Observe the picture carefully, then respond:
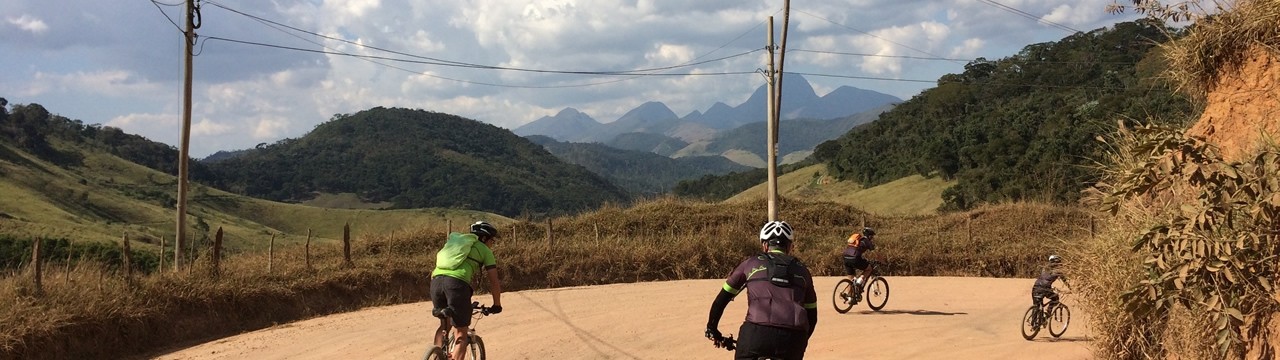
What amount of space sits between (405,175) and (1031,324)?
16003cm

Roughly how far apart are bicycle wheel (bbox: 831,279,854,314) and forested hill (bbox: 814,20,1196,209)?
123ft

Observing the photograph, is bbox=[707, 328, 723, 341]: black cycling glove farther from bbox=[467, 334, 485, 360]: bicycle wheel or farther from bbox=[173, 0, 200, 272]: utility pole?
bbox=[173, 0, 200, 272]: utility pole

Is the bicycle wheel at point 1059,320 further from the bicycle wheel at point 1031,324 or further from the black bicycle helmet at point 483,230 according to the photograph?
the black bicycle helmet at point 483,230

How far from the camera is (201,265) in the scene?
17016 millimetres

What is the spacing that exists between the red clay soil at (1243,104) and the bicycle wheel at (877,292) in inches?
328

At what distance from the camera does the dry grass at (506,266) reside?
13703 mm

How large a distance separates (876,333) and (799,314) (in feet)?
27.7

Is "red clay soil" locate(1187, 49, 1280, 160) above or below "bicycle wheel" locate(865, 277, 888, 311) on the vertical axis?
above

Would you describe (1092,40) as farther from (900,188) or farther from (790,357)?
A: (790,357)

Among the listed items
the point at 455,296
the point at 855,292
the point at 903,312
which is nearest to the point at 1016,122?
the point at 903,312

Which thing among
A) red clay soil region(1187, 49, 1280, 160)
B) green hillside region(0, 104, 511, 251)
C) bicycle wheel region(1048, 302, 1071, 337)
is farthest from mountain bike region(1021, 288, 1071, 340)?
green hillside region(0, 104, 511, 251)

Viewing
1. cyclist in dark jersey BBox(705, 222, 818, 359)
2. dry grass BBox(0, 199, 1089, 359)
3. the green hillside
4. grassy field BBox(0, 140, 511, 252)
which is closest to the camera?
cyclist in dark jersey BBox(705, 222, 818, 359)

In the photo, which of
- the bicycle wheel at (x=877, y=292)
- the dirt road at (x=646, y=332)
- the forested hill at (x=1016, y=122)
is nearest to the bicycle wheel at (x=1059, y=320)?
the dirt road at (x=646, y=332)

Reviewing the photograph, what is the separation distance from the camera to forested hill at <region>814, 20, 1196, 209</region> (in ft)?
190
